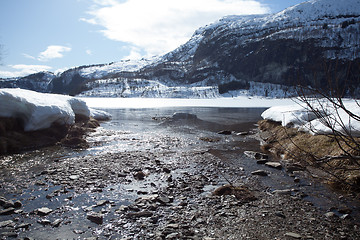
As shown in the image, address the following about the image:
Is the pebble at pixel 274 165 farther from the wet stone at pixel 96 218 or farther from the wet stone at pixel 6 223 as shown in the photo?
the wet stone at pixel 6 223

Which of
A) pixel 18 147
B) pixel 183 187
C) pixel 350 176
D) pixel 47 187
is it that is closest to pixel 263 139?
pixel 350 176

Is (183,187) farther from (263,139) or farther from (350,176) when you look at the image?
(263,139)

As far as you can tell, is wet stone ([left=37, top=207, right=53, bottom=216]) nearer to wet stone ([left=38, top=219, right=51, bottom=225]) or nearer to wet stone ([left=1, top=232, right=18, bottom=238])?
wet stone ([left=38, top=219, right=51, bottom=225])

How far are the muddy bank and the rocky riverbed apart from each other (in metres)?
1.51

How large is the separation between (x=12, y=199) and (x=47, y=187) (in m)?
1.22

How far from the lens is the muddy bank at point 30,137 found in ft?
45.3

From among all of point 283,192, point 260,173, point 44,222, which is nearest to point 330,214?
point 283,192

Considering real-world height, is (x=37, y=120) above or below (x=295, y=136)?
above

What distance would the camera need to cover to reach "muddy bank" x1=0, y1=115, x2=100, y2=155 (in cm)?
1380

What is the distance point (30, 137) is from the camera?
50.8 ft

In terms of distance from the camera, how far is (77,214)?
665 centimetres

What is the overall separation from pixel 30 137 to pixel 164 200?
1255 cm

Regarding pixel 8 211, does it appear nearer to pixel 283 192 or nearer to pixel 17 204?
pixel 17 204

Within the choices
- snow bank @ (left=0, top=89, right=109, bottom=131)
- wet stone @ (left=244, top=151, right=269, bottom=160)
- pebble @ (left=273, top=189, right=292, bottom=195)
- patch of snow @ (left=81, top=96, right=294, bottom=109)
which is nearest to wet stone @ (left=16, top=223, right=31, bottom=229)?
pebble @ (left=273, top=189, right=292, bottom=195)
